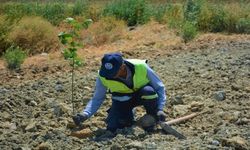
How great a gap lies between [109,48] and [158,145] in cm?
738

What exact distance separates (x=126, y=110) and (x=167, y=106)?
2.70 ft

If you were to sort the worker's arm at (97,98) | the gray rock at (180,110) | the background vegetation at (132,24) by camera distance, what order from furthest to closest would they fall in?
the background vegetation at (132,24) → the gray rock at (180,110) → the worker's arm at (97,98)

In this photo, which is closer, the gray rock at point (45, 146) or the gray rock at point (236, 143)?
the gray rock at point (236, 143)

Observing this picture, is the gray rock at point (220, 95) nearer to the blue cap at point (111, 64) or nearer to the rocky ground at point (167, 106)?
the rocky ground at point (167, 106)

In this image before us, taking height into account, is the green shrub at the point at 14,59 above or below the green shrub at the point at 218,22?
below

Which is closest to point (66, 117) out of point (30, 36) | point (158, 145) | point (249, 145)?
point (158, 145)

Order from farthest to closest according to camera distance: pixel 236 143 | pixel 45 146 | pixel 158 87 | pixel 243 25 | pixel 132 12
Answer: pixel 132 12 → pixel 243 25 → pixel 158 87 → pixel 45 146 → pixel 236 143

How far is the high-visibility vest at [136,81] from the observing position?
5449 mm

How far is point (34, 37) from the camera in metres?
13.2

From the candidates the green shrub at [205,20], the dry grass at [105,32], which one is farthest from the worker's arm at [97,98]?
the green shrub at [205,20]

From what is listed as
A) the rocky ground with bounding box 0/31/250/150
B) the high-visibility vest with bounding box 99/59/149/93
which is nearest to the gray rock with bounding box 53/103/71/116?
the rocky ground with bounding box 0/31/250/150

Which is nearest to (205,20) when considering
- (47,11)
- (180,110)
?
(47,11)

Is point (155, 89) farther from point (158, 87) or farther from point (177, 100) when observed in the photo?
point (177, 100)

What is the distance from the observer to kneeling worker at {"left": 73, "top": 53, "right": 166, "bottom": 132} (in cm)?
532
